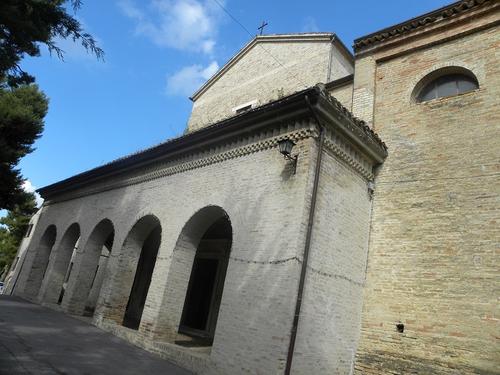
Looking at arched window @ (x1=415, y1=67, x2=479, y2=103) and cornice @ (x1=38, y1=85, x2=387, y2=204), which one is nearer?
cornice @ (x1=38, y1=85, x2=387, y2=204)

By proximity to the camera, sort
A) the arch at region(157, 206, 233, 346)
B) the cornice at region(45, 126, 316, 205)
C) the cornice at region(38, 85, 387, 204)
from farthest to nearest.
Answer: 1. the arch at region(157, 206, 233, 346)
2. the cornice at region(45, 126, 316, 205)
3. the cornice at region(38, 85, 387, 204)

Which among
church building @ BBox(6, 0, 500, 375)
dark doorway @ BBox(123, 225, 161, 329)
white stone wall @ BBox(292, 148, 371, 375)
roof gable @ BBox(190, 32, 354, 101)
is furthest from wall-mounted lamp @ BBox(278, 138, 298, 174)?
dark doorway @ BBox(123, 225, 161, 329)

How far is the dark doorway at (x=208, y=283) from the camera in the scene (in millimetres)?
12448

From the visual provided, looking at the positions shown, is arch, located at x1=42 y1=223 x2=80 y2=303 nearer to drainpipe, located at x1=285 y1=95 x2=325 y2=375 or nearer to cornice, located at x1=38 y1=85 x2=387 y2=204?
cornice, located at x1=38 y1=85 x2=387 y2=204

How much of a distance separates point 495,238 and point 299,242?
353 centimetres

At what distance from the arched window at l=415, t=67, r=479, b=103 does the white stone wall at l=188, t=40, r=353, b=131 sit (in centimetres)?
386

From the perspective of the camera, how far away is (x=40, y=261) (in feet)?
55.7

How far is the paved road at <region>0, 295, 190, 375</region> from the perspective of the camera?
20.9 ft

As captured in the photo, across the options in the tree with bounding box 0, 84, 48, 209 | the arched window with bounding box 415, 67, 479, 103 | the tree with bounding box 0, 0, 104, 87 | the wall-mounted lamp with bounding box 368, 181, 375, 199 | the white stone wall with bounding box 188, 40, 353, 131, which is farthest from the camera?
the tree with bounding box 0, 84, 48, 209

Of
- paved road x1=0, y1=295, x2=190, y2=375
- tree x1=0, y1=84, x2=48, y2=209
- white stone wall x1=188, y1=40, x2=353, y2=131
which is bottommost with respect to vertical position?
paved road x1=0, y1=295, x2=190, y2=375

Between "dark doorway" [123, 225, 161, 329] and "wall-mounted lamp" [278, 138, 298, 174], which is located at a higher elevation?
"wall-mounted lamp" [278, 138, 298, 174]

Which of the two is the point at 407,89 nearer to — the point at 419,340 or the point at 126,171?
the point at 419,340

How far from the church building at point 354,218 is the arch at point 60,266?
4158 millimetres

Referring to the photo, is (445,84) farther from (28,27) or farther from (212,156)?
(28,27)
